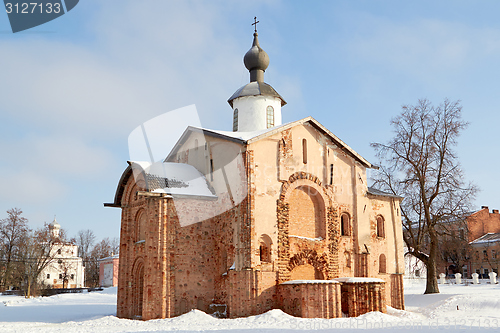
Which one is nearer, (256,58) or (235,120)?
(235,120)

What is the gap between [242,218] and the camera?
1753cm

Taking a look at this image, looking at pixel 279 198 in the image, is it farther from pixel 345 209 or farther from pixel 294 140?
pixel 345 209

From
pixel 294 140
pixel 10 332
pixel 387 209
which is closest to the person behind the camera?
pixel 10 332

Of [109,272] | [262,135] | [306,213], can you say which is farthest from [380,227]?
[109,272]

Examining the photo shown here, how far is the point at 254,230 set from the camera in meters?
17.4

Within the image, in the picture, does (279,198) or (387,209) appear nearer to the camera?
(279,198)

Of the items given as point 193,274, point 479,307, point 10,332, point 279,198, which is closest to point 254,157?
point 279,198

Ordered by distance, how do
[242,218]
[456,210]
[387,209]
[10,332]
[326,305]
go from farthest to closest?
[456,210] < [387,209] < [242,218] < [326,305] < [10,332]

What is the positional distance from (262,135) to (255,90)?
6.33 meters

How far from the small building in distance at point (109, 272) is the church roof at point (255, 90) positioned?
36.6m

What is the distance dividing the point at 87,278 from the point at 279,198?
59.5 meters

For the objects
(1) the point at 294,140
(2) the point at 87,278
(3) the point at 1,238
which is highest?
(1) the point at 294,140

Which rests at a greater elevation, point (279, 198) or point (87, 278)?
point (279, 198)

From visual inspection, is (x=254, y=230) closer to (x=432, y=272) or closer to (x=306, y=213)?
(x=306, y=213)
